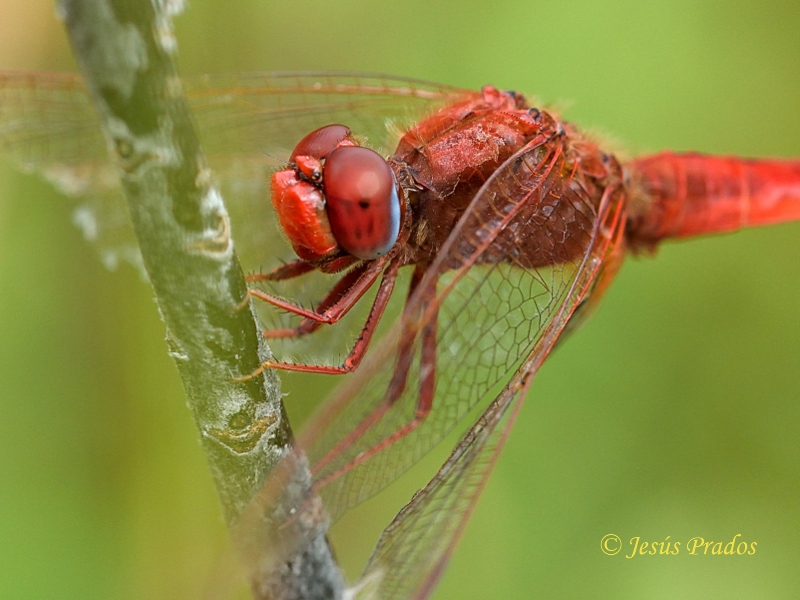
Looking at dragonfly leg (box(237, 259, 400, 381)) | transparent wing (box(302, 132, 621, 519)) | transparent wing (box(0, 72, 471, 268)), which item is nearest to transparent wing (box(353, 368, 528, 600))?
transparent wing (box(302, 132, 621, 519))

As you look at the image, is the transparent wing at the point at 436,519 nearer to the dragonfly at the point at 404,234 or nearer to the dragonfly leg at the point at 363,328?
the dragonfly at the point at 404,234

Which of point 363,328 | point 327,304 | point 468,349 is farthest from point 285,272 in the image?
point 468,349

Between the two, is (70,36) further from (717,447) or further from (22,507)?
(717,447)

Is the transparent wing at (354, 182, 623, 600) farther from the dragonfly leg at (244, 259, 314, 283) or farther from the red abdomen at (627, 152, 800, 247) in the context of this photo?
the red abdomen at (627, 152, 800, 247)

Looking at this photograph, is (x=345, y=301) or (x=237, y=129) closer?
(x=345, y=301)

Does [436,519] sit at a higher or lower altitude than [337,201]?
lower

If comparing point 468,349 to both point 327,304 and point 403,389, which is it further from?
point 327,304
